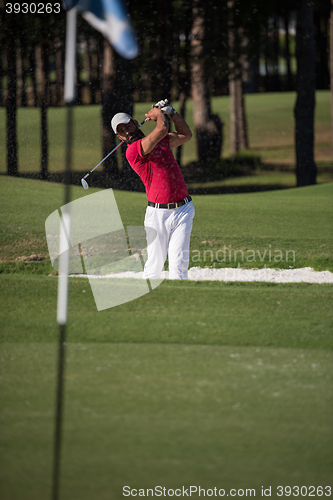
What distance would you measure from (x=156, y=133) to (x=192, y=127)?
71.7ft

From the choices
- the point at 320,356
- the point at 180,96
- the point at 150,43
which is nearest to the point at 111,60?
the point at 150,43

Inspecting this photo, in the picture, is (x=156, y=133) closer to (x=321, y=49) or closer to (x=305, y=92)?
(x=305, y=92)

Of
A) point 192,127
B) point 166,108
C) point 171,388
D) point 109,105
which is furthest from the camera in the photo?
point 192,127

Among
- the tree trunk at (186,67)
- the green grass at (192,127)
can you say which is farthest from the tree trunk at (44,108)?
the tree trunk at (186,67)

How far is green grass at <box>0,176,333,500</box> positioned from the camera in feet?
7.16

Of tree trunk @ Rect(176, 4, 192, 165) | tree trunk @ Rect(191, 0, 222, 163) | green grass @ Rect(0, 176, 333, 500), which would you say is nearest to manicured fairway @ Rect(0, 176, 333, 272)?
green grass @ Rect(0, 176, 333, 500)

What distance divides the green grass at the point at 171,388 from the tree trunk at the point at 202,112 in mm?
14245

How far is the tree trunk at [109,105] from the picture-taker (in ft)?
47.5

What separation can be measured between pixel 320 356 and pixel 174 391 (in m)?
1.04

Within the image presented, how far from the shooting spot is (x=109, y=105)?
14.6 metres

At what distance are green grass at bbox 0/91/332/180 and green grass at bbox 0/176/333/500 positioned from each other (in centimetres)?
1396

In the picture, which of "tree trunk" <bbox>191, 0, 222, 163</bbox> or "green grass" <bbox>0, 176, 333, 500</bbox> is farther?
"tree trunk" <bbox>191, 0, 222, 163</bbox>

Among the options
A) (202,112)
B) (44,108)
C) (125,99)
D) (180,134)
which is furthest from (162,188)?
(202,112)

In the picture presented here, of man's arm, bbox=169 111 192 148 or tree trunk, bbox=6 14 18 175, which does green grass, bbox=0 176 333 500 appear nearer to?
man's arm, bbox=169 111 192 148
